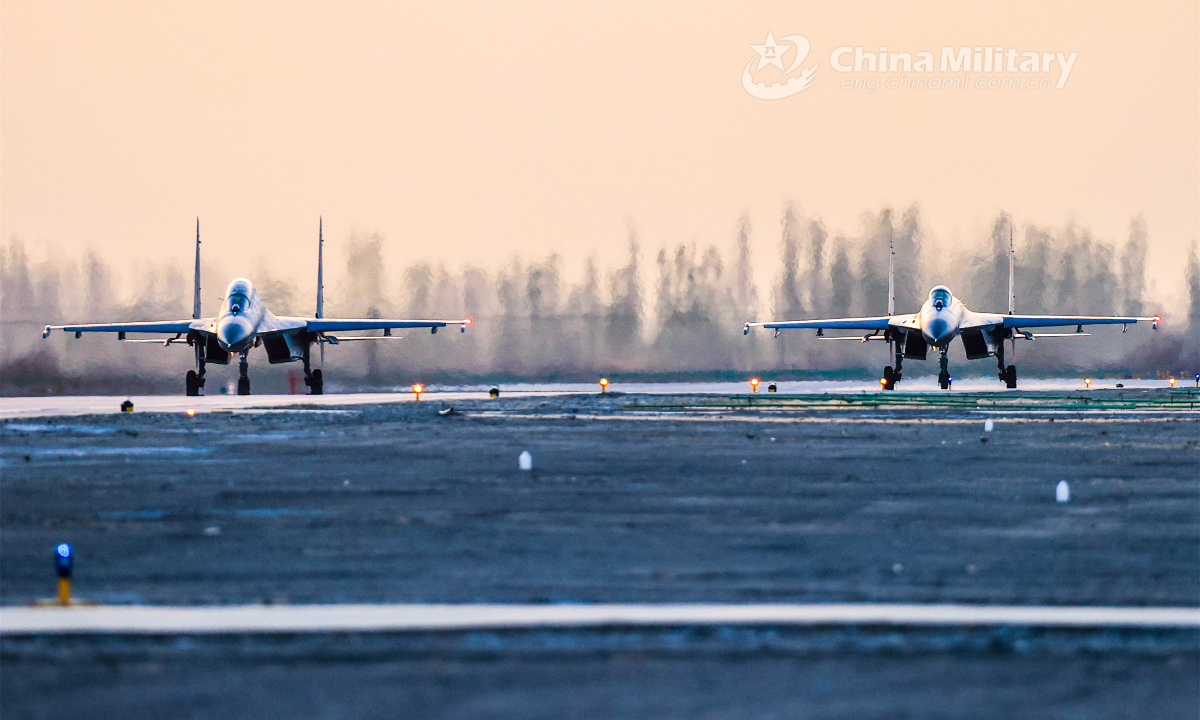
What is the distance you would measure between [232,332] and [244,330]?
1.55 ft

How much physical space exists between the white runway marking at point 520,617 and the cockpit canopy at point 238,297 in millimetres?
44055

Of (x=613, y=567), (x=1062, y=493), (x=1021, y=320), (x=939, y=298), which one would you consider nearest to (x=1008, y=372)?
(x=1021, y=320)

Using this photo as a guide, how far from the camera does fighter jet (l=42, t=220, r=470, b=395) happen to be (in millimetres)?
52812

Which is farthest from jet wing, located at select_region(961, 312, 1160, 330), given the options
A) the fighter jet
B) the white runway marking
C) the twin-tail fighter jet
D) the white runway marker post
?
the white runway marking

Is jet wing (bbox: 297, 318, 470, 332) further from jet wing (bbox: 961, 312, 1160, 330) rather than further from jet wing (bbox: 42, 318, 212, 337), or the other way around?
jet wing (bbox: 961, 312, 1160, 330)

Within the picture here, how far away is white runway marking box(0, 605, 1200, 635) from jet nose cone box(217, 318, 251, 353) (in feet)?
142

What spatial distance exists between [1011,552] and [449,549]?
488 centimetres

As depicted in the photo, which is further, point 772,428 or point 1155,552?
point 772,428

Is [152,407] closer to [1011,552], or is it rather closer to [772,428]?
[772,428]

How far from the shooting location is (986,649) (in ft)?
27.8

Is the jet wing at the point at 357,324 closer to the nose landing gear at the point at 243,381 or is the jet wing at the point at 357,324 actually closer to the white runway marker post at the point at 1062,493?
the nose landing gear at the point at 243,381

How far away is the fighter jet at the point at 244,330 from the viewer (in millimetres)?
52812

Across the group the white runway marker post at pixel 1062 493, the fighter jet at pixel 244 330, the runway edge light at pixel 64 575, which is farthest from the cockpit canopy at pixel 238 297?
the runway edge light at pixel 64 575

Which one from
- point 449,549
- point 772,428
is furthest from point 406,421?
point 449,549
